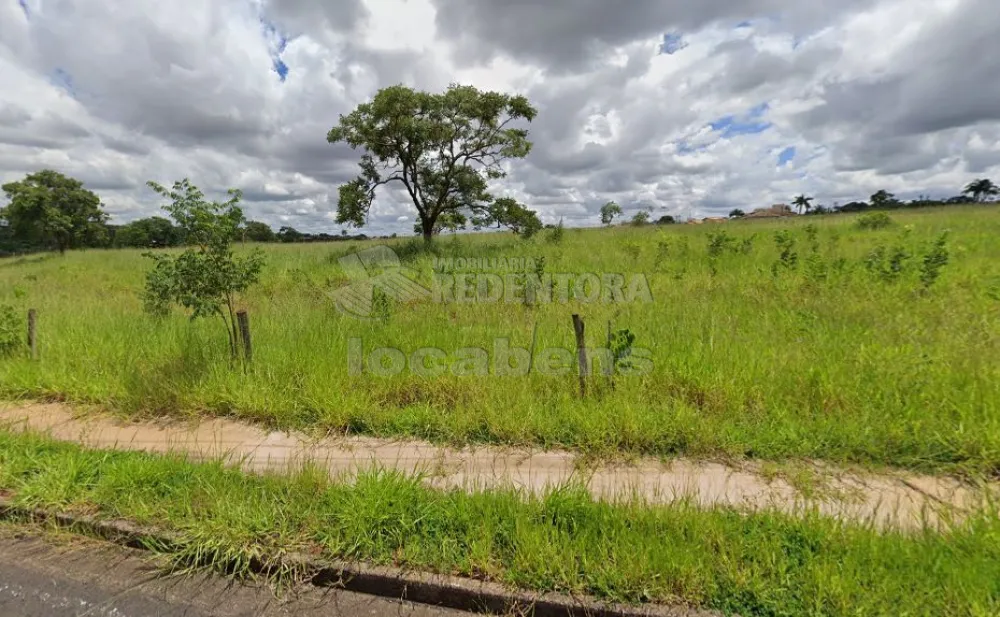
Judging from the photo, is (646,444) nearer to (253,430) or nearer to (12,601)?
(253,430)

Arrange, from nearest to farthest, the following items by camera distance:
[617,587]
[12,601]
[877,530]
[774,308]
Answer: [617,587] < [12,601] < [877,530] < [774,308]

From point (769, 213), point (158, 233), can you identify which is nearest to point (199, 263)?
point (158, 233)

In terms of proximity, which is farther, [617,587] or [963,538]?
[963,538]

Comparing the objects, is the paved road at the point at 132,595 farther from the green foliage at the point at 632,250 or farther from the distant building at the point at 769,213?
the distant building at the point at 769,213

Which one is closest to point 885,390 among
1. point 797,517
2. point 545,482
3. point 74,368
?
point 797,517

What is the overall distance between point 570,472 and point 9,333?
7813 mm

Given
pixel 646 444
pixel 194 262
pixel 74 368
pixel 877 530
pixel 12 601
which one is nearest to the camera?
pixel 12 601

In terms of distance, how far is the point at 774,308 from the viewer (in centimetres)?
577

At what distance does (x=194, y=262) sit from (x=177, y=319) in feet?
10.2

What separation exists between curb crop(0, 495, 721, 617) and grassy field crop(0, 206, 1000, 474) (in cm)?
134

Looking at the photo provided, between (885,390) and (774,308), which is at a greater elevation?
(774,308)

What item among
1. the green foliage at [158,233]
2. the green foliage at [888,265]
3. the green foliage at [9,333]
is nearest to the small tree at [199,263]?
the green foliage at [158,233]

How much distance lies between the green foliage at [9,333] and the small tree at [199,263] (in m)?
3.06

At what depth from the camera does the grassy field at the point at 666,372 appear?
3.00 metres
